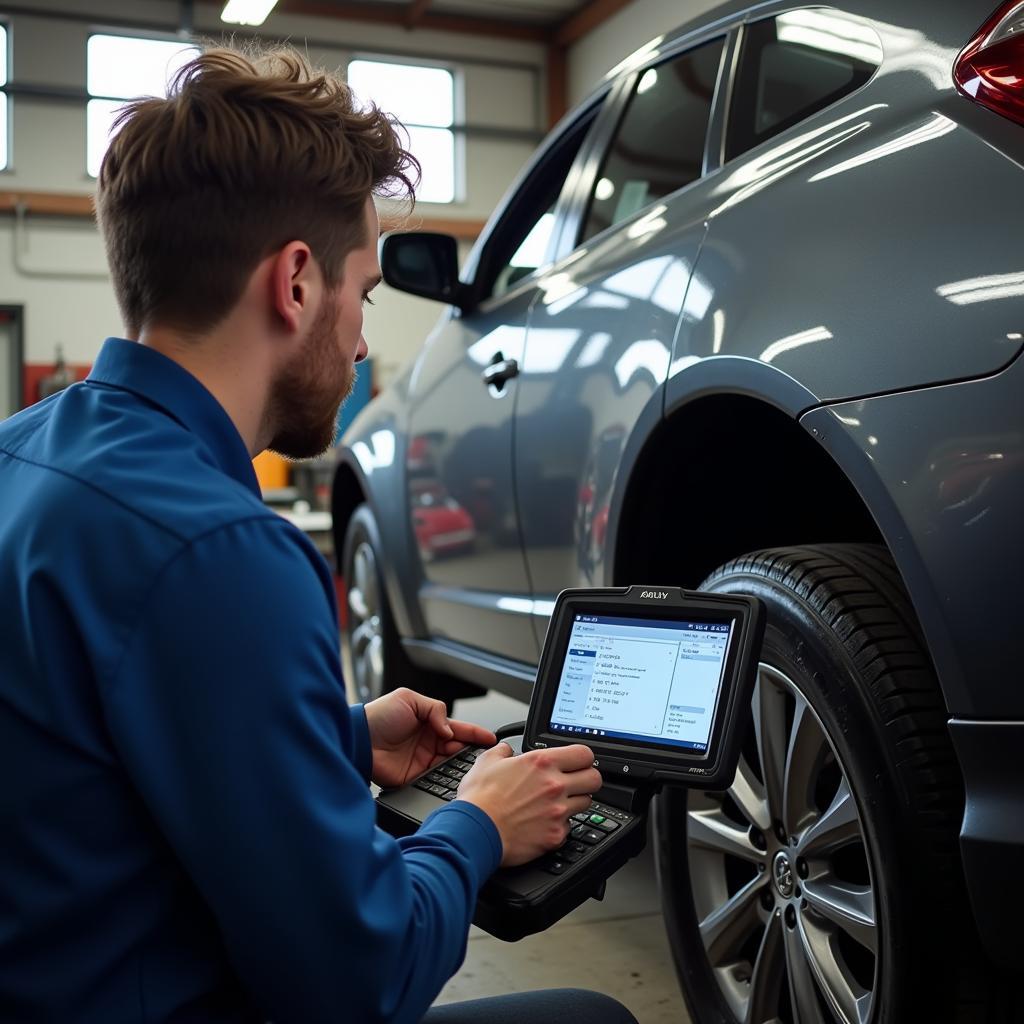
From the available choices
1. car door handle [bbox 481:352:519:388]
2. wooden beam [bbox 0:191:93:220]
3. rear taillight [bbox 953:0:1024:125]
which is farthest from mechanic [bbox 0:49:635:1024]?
wooden beam [bbox 0:191:93:220]

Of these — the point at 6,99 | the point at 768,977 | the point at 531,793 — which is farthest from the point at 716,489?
the point at 6,99

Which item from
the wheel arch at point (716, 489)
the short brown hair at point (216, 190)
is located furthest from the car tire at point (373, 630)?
the short brown hair at point (216, 190)

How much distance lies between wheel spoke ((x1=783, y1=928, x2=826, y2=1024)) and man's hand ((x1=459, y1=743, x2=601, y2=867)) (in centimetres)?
52

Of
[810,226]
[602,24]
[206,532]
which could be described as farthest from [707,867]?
[602,24]

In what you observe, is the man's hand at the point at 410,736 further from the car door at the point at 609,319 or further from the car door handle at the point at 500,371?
the car door handle at the point at 500,371

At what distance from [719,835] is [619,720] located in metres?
0.41

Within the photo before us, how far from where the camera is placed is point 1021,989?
1326mm

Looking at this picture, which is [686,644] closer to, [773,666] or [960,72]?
[773,666]

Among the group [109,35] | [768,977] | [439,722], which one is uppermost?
[109,35]

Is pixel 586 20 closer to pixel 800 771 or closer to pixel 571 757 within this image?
pixel 800 771

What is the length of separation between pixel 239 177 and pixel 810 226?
79cm

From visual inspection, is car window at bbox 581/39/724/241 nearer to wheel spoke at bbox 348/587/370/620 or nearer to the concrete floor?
the concrete floor

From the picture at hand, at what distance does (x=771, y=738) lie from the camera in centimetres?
152

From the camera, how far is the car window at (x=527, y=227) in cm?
279
